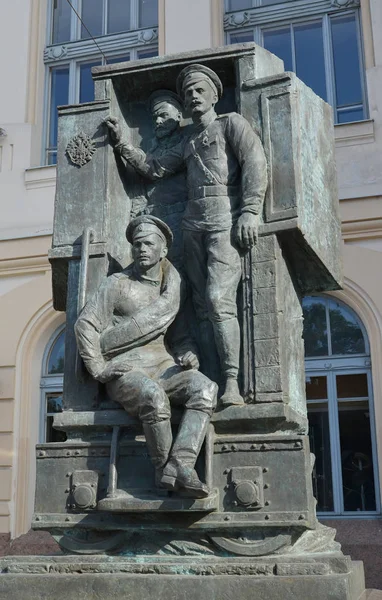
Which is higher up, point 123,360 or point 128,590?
point 123,360

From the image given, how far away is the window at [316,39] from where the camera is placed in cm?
1220

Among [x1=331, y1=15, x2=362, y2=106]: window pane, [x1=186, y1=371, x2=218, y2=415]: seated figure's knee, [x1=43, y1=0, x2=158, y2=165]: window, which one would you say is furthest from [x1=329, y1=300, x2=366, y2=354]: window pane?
[x1=186, y1=371, x2=218, y2=415]: seated figure's knee

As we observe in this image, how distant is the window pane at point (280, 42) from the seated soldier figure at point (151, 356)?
829cm

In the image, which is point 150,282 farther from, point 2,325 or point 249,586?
point 2,325

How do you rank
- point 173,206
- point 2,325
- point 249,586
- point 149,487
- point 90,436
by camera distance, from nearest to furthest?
point 249,586, point 149,487, point 90,436, point 173,206, point 2,325

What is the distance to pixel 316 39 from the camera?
501 inches

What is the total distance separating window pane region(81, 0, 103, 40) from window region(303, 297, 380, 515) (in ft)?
19.8

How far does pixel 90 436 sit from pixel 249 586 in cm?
134

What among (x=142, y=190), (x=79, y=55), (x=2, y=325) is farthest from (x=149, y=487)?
(x=79, y=55)

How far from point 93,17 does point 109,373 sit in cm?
1058

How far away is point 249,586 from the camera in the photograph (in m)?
4.16

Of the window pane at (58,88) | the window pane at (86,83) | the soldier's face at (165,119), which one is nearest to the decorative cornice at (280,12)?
the window pane at (86,83)

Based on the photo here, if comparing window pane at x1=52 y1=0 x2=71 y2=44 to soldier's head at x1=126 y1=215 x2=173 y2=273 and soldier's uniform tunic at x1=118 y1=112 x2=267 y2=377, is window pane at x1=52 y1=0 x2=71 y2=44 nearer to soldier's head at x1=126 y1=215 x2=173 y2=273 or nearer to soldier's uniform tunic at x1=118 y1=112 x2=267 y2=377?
soldier's uniform tunic at x1=118 y1=112 x2=267 y2=377

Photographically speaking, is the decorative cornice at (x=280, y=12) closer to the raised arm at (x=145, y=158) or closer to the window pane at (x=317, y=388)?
the window pane at (x=317, y=388)
